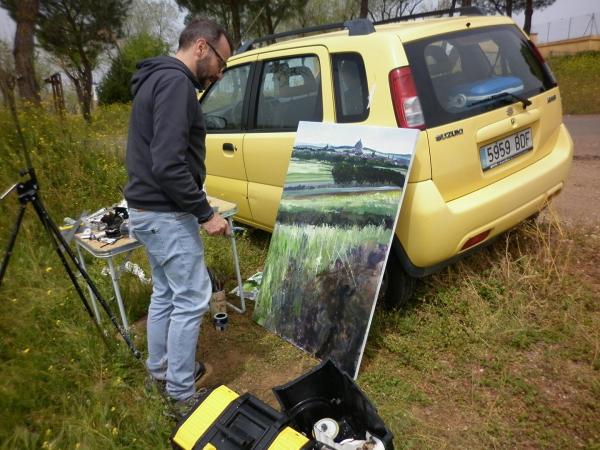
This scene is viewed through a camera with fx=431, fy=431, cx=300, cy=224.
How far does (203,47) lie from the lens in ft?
6.58

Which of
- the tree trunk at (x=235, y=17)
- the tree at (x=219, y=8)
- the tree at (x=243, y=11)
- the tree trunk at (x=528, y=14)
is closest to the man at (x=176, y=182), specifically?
the tree at (x=243, y=11)

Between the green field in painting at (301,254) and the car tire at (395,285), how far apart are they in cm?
27

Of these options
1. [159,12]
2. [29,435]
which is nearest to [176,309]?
[29,435]

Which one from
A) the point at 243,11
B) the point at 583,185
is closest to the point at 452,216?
the point at 583,185

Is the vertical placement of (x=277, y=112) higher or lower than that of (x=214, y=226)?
higher

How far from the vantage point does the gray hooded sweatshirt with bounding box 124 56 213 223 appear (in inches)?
72.3

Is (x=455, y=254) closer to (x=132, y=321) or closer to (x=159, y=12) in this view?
(x=132, y=321)

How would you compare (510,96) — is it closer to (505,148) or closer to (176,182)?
(505,148)

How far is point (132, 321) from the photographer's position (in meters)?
3.34

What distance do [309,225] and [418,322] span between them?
0.95 meters

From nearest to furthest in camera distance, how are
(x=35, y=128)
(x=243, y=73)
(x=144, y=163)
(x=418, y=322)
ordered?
(x=144, y=163), (x=418, y=322), (x=243, y=73), (x=35, y=128)

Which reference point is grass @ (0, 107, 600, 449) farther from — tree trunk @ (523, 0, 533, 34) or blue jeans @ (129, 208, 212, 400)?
tree trunk @ (523, 0, 533, 34)

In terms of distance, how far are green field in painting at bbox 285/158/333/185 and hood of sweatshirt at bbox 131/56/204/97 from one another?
102 cm

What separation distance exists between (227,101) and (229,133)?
14.6 inches
